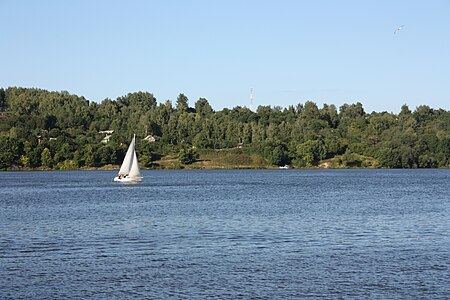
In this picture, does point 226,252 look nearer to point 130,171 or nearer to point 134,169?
point 134,169

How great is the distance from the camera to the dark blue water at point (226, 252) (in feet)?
110

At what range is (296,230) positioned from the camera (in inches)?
2125

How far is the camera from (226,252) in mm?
42969

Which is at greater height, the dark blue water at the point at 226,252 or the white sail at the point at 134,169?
the white sail at the point at 134,169

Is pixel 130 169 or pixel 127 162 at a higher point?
pixel 127 162

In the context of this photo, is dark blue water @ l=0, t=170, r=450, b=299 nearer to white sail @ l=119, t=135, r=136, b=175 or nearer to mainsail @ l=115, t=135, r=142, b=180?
white sail @ l=119, t=135, r=136, b=175

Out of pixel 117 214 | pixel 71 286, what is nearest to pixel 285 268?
pixel 71 286

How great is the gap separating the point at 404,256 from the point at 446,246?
492cm

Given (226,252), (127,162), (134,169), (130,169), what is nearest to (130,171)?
(130,169)

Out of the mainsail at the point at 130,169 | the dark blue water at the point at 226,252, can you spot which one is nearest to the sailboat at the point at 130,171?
the mainsail at the point at 130,169

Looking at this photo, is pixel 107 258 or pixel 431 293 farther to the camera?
pixel 107 258

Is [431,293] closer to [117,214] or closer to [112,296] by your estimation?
[112,296]

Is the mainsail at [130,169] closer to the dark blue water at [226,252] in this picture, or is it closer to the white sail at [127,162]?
the white sail at [127,162]

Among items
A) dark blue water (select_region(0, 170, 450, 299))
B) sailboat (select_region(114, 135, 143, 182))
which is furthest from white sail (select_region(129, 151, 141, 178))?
dark blue water (select_region(0, 170, 450, 299))
